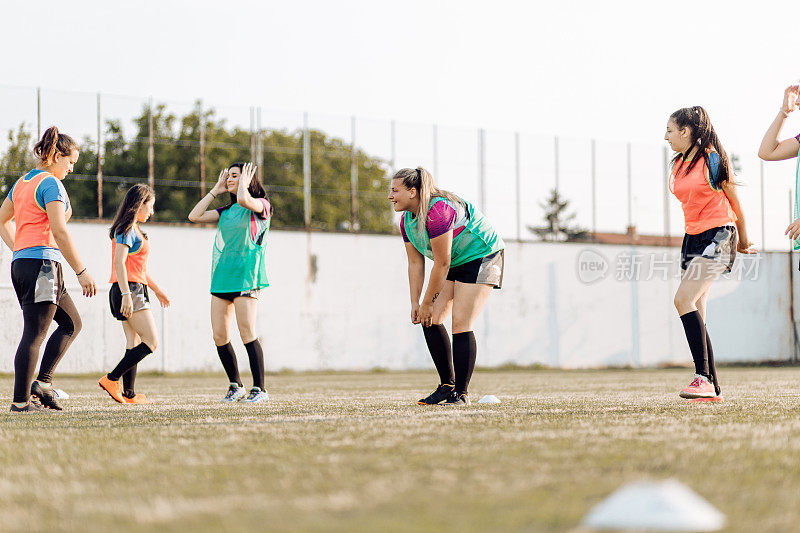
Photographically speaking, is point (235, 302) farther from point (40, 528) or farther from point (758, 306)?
point (758, 306)

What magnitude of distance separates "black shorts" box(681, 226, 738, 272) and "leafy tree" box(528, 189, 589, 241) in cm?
1874

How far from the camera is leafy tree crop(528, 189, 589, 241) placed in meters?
25.5

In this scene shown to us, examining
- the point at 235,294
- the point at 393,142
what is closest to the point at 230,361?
the point at 235,294

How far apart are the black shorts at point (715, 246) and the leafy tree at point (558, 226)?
18.7 m

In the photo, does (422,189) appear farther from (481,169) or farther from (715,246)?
(481,169)

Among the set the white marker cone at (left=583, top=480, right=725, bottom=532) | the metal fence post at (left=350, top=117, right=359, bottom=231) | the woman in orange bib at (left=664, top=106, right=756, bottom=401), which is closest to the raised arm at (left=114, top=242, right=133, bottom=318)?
the woman in orange bib at (left=664, top=106, right=756, bottom=401)

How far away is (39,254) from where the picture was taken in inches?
234

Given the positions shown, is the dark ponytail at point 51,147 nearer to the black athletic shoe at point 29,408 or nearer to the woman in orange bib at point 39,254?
the woman in orange bib at point 39,254

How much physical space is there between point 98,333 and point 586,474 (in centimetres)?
1861

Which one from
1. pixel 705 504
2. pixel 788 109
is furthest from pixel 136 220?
pixel 705 504

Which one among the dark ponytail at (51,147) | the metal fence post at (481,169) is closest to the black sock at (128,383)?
the dark ponytail at (51,147)

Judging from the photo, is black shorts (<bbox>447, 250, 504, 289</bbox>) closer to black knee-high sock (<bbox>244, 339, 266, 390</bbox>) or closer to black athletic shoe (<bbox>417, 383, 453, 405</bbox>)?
black athletic shoe (<bbox>417, 383, 453, 405</bbox>)

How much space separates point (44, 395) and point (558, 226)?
20505 millimetres

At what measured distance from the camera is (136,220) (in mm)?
7148
